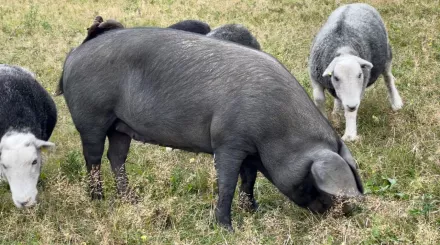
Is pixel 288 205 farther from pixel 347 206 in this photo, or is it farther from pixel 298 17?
pixel 298 17

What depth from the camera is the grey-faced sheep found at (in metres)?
7.11

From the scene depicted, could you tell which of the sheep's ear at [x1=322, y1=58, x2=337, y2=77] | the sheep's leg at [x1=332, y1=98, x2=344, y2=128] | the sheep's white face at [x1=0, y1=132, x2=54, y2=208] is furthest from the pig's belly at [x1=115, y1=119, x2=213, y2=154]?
the sheep's leg at [x1=332, y1=98, x2=344, y2=128]

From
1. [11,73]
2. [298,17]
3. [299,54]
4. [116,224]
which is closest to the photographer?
[116,224]

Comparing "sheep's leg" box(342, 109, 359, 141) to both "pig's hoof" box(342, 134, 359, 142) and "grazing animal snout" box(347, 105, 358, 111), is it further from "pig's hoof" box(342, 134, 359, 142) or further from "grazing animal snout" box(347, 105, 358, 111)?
"grazing animal snout" box(347, 105, 358, 111)

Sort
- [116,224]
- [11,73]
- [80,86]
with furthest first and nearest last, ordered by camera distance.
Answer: [11,73]
[80,86]
[116,224]

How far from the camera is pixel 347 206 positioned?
4.29 m

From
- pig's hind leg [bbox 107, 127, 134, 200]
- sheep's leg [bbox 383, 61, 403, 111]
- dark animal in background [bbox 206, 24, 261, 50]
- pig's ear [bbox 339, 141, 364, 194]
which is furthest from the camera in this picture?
dark animal in background [bbox 206, 24, 261, 50]

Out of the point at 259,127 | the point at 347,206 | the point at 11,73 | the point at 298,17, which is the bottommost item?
the point at 298,17

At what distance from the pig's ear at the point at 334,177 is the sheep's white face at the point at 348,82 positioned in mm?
2737

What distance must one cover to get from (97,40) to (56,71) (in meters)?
5.33

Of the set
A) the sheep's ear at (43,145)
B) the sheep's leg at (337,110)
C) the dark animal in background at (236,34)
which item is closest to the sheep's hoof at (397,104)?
the sheep's leg at (337,110)

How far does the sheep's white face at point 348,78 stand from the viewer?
6965 millimetres

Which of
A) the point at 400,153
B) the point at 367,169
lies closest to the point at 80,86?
the point at 367,169

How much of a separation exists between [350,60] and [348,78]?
32 centimetres
